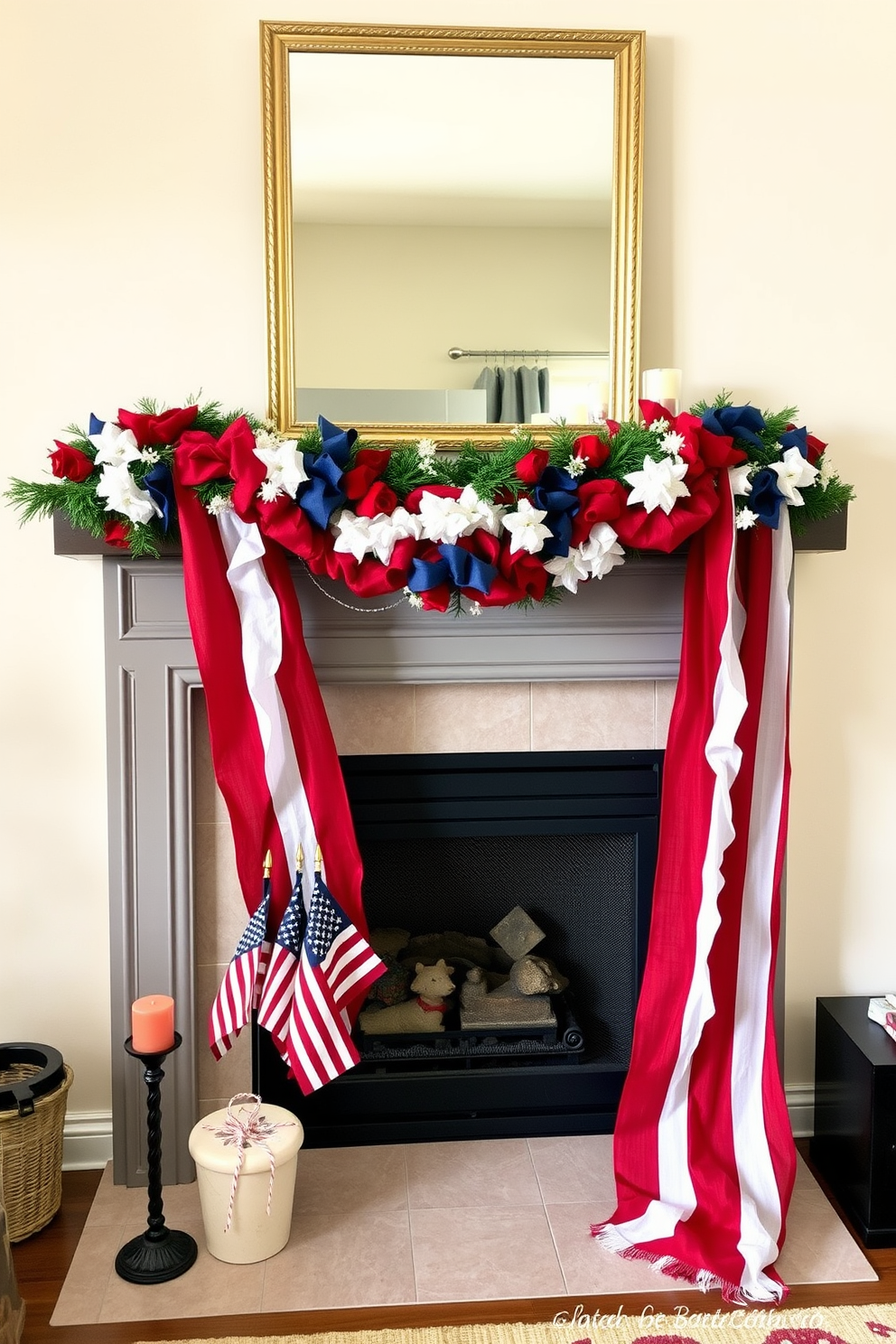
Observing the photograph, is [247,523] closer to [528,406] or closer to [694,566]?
[528,406]

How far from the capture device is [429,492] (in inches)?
74.3

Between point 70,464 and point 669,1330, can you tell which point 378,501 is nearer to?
point 70,464

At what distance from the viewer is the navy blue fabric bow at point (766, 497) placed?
2.00 m

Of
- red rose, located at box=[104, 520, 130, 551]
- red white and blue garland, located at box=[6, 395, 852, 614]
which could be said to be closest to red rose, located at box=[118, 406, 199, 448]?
red white and blue garland, located at box=[6, 395, 852, 614]

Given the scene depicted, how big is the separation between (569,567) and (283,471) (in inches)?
20.8

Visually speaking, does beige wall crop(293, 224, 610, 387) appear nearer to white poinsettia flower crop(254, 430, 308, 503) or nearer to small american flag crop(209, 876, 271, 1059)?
white poinsettia flower crop(254, 430, 308, 503)

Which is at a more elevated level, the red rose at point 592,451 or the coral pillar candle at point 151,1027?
the red rose at point 592,451

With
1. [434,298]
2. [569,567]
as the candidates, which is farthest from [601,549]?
[434,298]

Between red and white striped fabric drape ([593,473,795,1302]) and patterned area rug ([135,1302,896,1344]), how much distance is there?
156mm

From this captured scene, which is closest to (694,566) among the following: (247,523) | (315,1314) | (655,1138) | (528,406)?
(528,406)

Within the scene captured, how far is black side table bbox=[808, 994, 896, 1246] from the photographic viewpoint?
6.82 ft

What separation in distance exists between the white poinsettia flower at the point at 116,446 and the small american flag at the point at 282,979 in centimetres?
86

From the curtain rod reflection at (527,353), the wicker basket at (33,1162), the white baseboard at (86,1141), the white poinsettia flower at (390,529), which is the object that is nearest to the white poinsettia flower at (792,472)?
the curtain rod reflection at (527,353)

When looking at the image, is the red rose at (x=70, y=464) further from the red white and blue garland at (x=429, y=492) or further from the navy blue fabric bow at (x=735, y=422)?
the navy blue fabric bow at (x=735, y=422)
